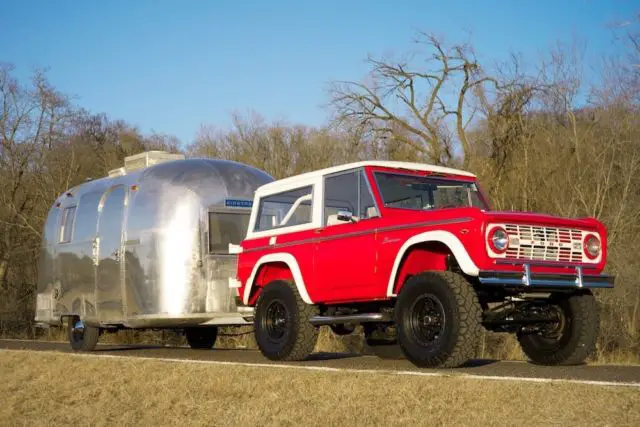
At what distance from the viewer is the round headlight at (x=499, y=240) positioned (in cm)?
877

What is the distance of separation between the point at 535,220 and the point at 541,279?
2.04 feet

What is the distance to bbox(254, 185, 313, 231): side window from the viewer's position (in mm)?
11430

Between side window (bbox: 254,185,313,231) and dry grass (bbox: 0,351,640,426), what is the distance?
8.30ft

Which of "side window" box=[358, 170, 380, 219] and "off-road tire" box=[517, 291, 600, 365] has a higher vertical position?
"side window" box=[358, 170, 380, 219]

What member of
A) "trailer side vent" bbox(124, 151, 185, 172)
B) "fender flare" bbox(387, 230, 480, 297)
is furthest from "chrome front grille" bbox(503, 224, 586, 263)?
"trailer side vent" bbox(124, 151, 185, 172)

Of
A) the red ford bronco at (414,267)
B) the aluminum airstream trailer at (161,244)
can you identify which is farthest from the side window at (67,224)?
the red ford bronco at (414,267)

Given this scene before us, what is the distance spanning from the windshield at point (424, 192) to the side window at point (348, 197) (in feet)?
0.61

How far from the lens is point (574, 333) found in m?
9.80

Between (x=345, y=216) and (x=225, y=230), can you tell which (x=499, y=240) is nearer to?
(x=345, y=216)

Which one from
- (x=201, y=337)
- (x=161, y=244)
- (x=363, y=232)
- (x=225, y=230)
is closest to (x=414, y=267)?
(x=363, y=232)

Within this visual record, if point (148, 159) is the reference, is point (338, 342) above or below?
below

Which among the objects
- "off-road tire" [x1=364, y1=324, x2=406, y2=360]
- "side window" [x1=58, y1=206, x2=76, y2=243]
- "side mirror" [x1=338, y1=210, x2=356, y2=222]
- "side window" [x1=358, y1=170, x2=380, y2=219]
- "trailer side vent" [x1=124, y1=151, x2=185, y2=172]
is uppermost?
"trailer side vent" [x1=124, y1=151, x2=185, y2=172]

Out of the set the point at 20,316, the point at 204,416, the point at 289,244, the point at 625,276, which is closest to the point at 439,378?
the point at 204,416

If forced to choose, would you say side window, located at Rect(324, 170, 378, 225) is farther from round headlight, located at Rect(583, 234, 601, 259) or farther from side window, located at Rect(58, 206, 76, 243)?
side window, located at Rect(58, 206, 76, 243)
